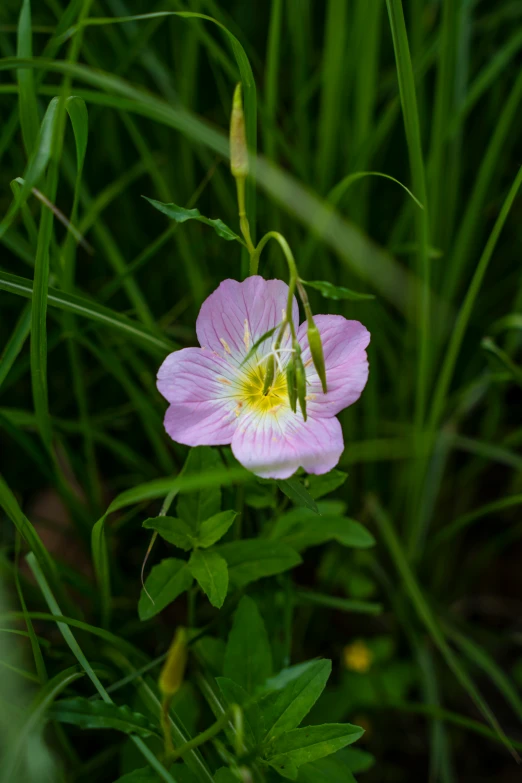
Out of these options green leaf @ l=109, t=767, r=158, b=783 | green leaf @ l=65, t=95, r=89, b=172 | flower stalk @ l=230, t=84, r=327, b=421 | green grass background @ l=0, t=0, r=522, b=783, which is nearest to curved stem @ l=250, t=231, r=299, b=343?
flower stalk @ l=230, t=84, r=327, b=421

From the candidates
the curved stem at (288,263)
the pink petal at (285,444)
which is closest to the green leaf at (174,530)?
the pink petal at (285,444)

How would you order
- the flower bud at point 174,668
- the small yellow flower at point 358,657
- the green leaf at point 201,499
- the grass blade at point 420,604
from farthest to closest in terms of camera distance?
the small yellow flower at point 358,657
the grass blade at point 420,604
the green leaf at point 201,499
the flower bud at point 174,668

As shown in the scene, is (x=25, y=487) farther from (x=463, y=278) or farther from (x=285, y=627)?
(x=463, y=278)

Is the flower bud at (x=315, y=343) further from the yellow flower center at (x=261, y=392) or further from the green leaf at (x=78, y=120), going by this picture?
the green leaf at (x=78, y=120)

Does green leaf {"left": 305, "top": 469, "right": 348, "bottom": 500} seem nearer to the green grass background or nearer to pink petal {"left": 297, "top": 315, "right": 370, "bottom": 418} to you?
pink petal {"left": 297, "top": 315, "right": 370, "bottom": 418}

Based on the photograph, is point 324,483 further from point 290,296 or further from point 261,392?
point 290,296
